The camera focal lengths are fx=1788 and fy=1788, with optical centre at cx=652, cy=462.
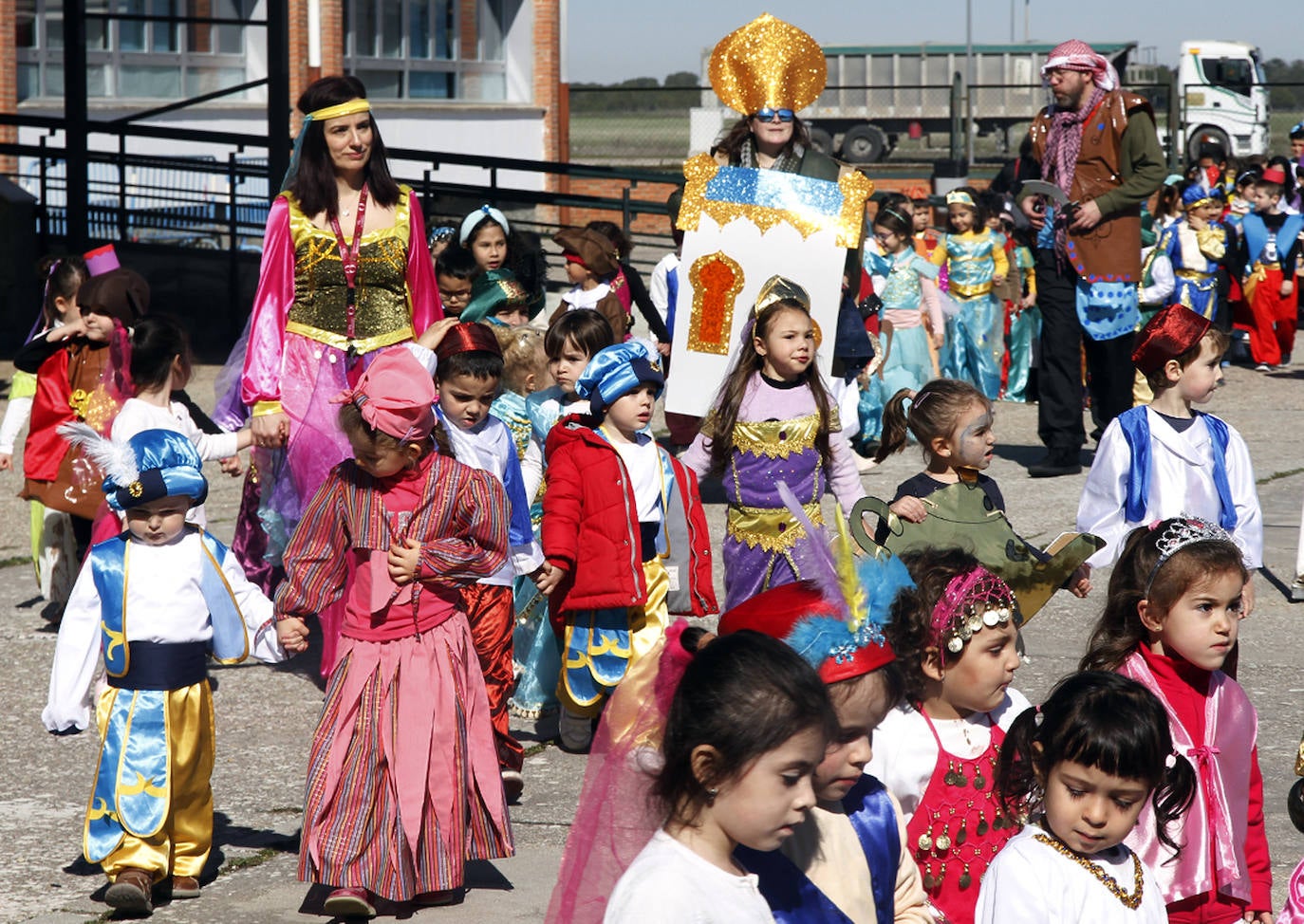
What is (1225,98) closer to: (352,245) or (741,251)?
(741,251)

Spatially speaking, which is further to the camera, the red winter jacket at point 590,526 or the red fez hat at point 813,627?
the red winter jacket at point 590,526

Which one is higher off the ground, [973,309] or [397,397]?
[973,309]

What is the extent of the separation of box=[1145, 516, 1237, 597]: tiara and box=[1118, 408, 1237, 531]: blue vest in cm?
155

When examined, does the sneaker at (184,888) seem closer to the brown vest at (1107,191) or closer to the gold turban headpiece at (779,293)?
the gold turban headpiece at (779,293)

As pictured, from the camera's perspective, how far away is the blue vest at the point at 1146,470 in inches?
218

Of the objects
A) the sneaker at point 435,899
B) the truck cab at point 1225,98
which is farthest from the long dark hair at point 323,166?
the truck cab at point 1225,98

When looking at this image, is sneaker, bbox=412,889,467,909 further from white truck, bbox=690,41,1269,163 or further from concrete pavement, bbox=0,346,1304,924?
white truck, bbox=690,41,1269,163

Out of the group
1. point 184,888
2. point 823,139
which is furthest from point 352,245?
point 823,139

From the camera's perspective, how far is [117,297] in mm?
6883

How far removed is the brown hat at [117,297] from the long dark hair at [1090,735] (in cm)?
454

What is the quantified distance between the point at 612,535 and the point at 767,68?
2663mm

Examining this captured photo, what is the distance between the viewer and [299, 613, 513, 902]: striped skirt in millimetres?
4449

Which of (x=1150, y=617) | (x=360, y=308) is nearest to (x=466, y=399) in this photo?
(x=360, y=308)

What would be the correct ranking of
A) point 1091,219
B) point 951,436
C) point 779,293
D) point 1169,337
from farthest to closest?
point 1091,219, point 779,293, point 1169,337, point 951,436
